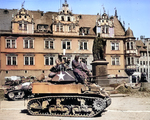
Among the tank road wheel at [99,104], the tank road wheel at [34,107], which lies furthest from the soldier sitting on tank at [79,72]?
the tank road wheel at [34,107]

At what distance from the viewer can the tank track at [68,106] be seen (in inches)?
347

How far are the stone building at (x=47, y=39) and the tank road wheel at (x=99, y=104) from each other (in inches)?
969

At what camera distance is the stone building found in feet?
106

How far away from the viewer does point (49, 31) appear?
3356 cm

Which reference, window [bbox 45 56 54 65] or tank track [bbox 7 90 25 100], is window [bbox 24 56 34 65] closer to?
window [bbox 45 56 54 65]

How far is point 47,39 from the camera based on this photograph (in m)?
33.3

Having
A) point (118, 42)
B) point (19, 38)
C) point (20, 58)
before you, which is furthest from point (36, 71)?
point (118, 42)

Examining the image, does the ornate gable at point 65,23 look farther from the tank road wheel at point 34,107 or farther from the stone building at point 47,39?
the tank road wheel at point 34,107

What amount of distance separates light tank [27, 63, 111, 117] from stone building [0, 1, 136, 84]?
24.1 meters

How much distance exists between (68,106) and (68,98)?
35 cm

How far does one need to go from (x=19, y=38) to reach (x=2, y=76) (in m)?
6.47

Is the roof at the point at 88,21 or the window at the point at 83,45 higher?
the roof at the point at 88,21

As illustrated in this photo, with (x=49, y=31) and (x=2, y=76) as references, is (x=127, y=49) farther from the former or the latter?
(x=2, y=76)

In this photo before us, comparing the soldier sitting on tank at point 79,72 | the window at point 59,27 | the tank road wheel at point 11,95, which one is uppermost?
the window at point 59,27
